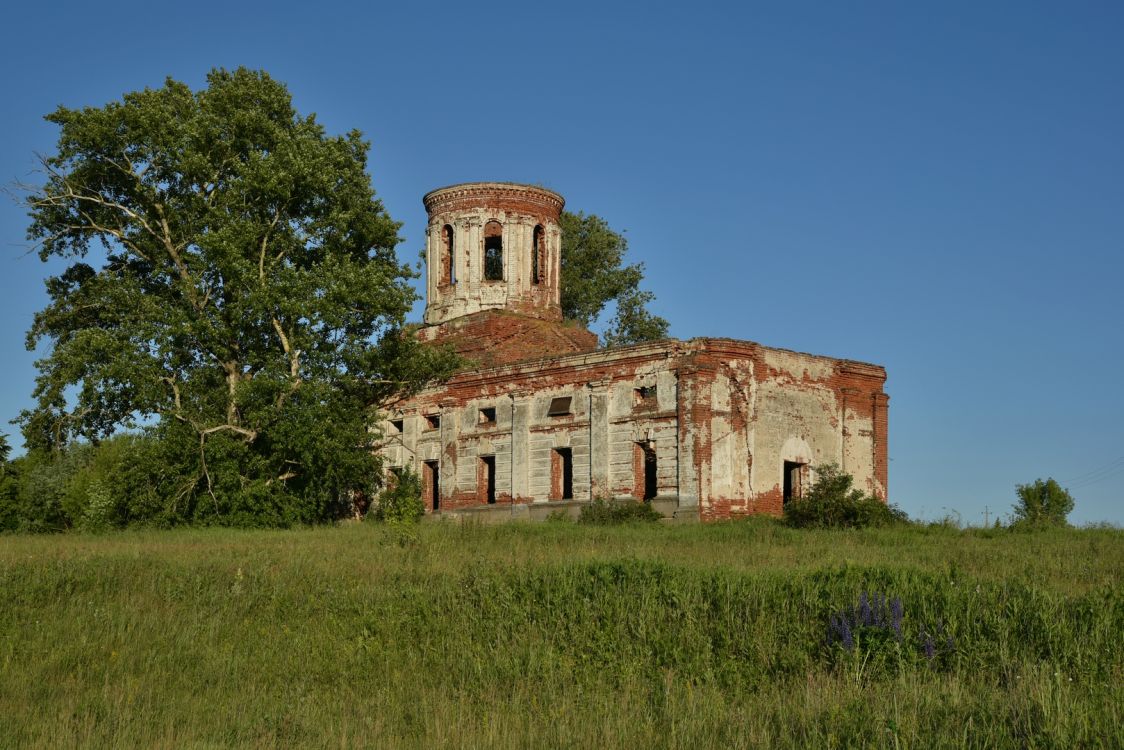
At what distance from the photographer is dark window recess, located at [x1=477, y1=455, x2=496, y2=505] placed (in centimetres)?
3200

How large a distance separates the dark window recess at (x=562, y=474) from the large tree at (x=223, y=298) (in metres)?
4.92

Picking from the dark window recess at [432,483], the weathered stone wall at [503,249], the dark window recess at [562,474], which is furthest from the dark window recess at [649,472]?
the weathered stone wall at [503,249]

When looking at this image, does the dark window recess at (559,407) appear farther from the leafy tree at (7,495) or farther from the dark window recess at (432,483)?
the leafy tree at (7,495)

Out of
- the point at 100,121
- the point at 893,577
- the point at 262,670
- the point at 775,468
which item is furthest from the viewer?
the point at 775,468

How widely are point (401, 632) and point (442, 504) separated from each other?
20626 mm

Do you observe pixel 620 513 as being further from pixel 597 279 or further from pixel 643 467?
pixel 597 279

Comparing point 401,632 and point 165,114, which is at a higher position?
point 165,114

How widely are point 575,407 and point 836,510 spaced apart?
8037 millimetres

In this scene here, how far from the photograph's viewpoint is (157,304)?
27.0 m

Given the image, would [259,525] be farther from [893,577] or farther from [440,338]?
[893,577]

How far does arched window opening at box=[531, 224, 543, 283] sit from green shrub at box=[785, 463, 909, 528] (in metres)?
12.8

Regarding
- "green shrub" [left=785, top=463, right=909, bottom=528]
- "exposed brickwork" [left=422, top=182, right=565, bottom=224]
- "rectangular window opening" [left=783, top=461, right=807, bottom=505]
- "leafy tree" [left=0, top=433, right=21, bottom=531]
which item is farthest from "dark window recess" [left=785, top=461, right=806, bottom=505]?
"leafy tree" [left=0, top=433, right=21, bottom=531]

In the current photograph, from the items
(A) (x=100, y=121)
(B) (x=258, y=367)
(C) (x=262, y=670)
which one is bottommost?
(C) (x=262, y=670)

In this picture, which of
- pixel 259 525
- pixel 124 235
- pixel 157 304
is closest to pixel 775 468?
pixel 259 525
